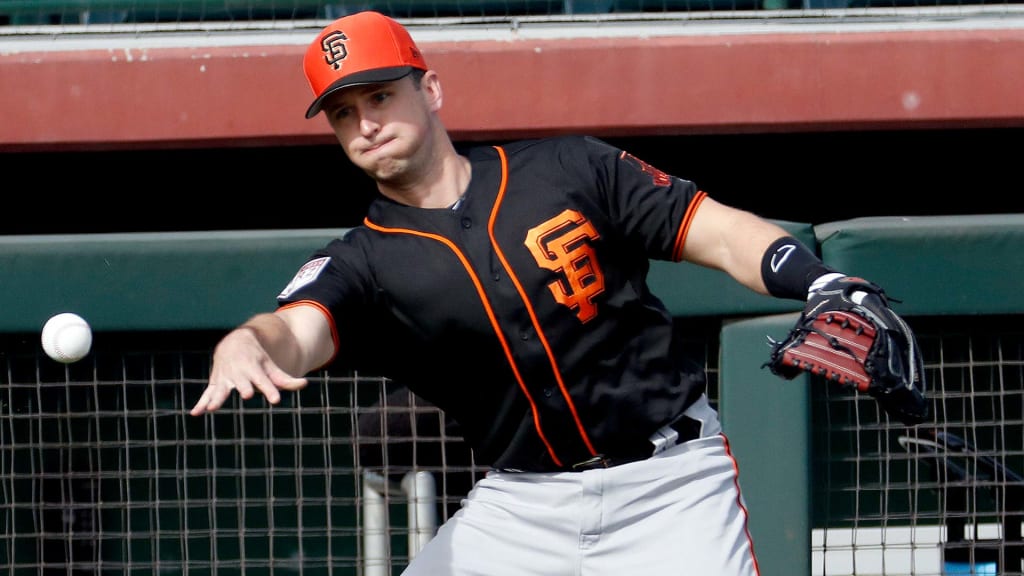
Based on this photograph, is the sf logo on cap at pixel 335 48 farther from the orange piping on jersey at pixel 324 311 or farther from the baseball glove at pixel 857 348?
the baseball glove at pixel 857 348

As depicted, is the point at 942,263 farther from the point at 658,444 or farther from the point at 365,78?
the point at 365,78

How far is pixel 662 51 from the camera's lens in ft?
9.81

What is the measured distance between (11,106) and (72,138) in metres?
0.18

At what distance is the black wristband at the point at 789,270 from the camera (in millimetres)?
1882

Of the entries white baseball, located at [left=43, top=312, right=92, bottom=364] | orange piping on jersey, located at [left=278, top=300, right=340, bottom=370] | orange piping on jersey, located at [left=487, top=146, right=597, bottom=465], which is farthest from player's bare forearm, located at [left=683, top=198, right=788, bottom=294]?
white baseball, located at [left=43, top=312, right=92, bottom=364]

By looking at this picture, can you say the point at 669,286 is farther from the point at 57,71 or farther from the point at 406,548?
the point at 57,71

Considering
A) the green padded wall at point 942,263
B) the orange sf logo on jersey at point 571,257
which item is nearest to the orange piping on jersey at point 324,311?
the orange sf logo on jersey at point 571,257

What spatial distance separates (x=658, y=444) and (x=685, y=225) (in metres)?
0.41

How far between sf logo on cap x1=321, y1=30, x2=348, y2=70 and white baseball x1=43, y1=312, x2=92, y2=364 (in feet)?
2.83

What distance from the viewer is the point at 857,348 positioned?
1.74 m

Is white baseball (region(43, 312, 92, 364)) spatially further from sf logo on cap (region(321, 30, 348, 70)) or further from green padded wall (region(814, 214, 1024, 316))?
green padded wall (region(814, 214, 1024, 316))

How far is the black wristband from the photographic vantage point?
1.88 m

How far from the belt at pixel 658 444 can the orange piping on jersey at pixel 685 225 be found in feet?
1.04

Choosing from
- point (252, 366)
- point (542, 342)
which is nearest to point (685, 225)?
point (542, 342)
